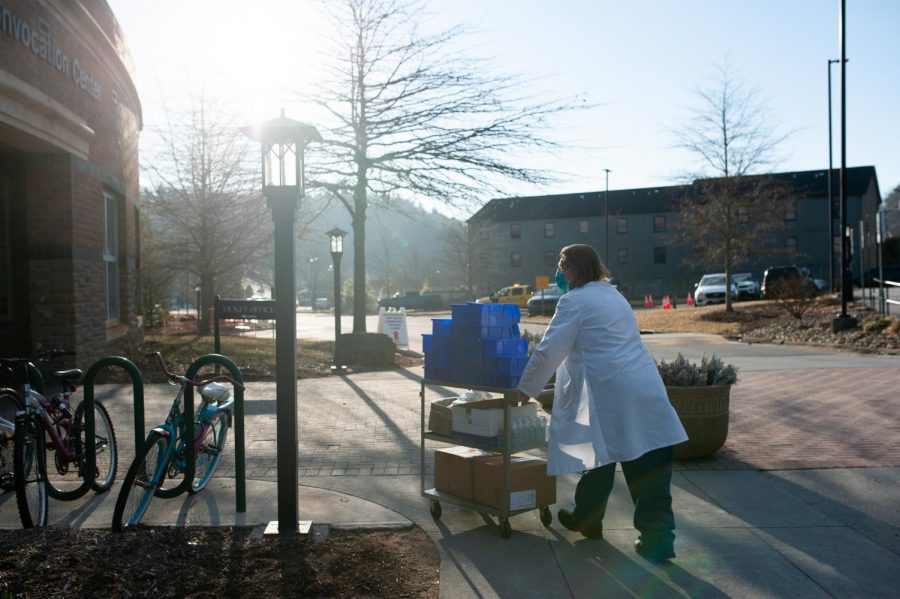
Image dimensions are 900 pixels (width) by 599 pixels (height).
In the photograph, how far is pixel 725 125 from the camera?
30.7 m

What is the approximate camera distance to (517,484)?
5152 mm

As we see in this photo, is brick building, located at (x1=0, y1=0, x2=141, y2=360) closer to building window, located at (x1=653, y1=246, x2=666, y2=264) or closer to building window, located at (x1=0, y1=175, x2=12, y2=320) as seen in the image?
building window, located at (x1=0, y1=175, x2=12, y2=320)

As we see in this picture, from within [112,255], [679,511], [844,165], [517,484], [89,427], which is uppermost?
[844,165]

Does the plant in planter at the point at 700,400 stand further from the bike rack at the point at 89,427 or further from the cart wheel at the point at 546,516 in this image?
the bike rack at the point at 89,427

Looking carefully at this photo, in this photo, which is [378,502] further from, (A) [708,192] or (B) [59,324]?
(A) [708,192]

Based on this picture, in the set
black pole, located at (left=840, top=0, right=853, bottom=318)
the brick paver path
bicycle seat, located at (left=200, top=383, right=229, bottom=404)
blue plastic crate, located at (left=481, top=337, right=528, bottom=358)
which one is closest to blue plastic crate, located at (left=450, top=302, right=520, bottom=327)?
blue plastic crate, located at (left=481, top=337, right=528, bottom=358)

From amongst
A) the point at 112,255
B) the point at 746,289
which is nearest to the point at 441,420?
the point at 112,255

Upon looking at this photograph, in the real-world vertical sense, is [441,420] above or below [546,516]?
above

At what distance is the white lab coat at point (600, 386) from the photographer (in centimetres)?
466

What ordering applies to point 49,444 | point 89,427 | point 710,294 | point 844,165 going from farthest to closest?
point 710,294
point 844,165
point 89,427
point 49,444

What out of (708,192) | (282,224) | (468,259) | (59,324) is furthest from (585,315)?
(468,259)

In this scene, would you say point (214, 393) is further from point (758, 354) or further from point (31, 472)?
point (758, 354)

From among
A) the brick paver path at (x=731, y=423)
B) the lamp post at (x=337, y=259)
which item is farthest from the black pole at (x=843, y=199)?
the lamp post at (x=337, y=259)

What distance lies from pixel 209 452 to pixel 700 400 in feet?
13.4
